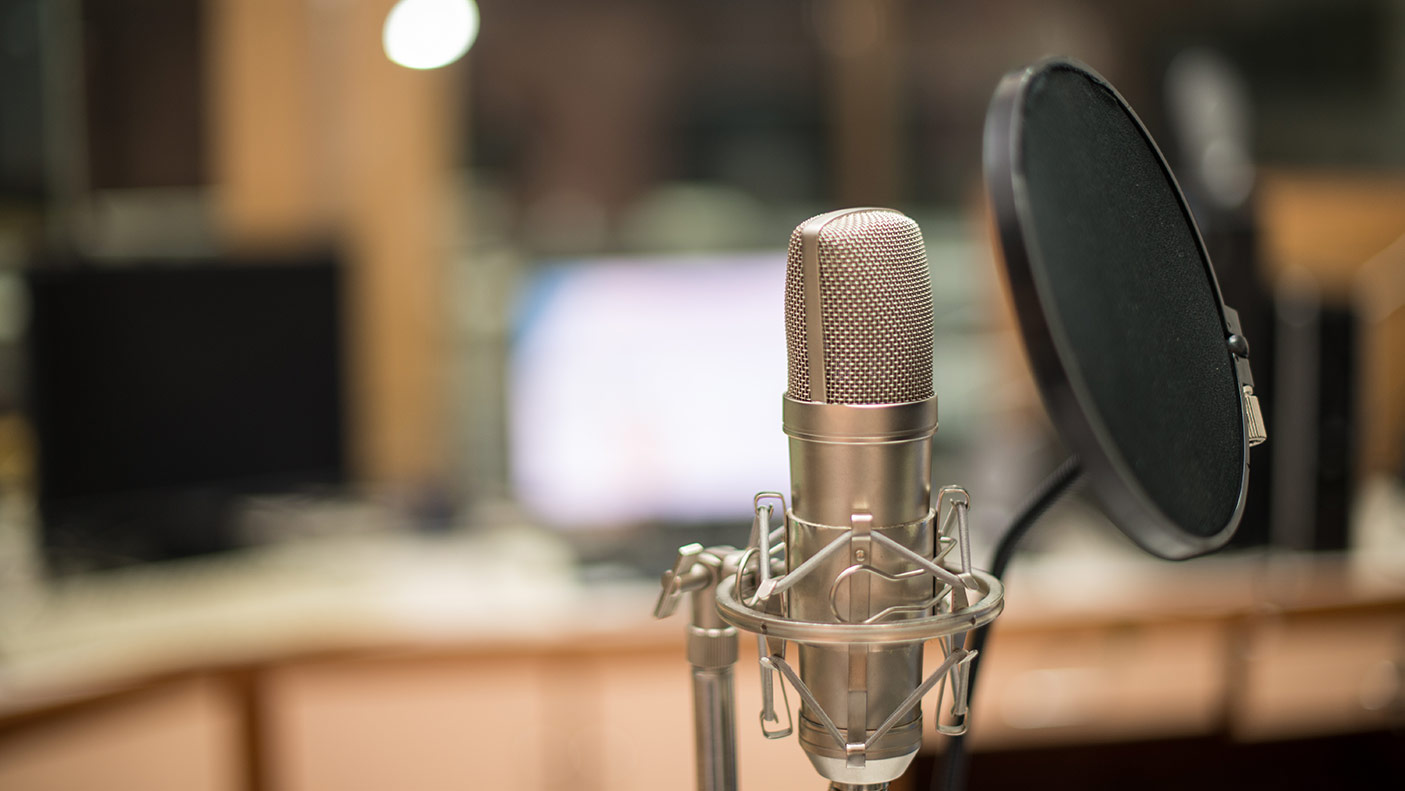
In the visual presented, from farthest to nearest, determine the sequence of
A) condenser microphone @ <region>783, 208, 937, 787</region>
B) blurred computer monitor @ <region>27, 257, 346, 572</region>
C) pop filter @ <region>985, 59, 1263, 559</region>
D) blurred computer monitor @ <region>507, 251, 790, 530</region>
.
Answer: blurred computer monitor @ <region>507, 251, 790, 530</region>
blurred computer monitor @ <region>27, 257, 346, 572</region>
condenser microphone @ <region>783, 208, 937, 787</region>
pop filter @ <region>985, 59, 1263, 559</region>

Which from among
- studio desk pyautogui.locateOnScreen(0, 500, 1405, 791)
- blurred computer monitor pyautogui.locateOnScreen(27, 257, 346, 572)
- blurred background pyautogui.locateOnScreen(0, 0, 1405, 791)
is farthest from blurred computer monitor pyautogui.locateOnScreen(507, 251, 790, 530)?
blurred computer monitor pyautogui.locateOnScreen(27, 257, 346, 572)

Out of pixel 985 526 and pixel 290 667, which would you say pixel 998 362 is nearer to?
pixel 985 526

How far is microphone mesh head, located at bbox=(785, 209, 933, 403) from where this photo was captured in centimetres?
46

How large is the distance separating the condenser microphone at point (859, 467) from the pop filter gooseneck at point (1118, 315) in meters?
0.06

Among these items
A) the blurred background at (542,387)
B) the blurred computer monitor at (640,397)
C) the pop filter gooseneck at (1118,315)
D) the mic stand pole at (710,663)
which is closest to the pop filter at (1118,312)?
the pop filter gooseneck at (1118,315)

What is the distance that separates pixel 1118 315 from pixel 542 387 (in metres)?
1.55

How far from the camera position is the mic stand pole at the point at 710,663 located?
518 millimetres

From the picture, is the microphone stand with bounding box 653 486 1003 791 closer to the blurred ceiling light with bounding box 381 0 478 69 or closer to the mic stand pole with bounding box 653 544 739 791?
the mic stand pole with bounding box 653 544 739 791

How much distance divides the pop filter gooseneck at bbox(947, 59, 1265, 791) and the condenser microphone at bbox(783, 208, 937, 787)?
0.06 meters

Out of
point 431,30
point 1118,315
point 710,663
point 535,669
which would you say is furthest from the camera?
point 431,30

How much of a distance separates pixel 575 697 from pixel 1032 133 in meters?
1.41

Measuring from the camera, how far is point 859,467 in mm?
454

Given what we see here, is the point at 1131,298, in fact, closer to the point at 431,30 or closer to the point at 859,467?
the point at 859,467

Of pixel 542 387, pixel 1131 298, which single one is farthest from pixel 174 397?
pixel 1131 298
